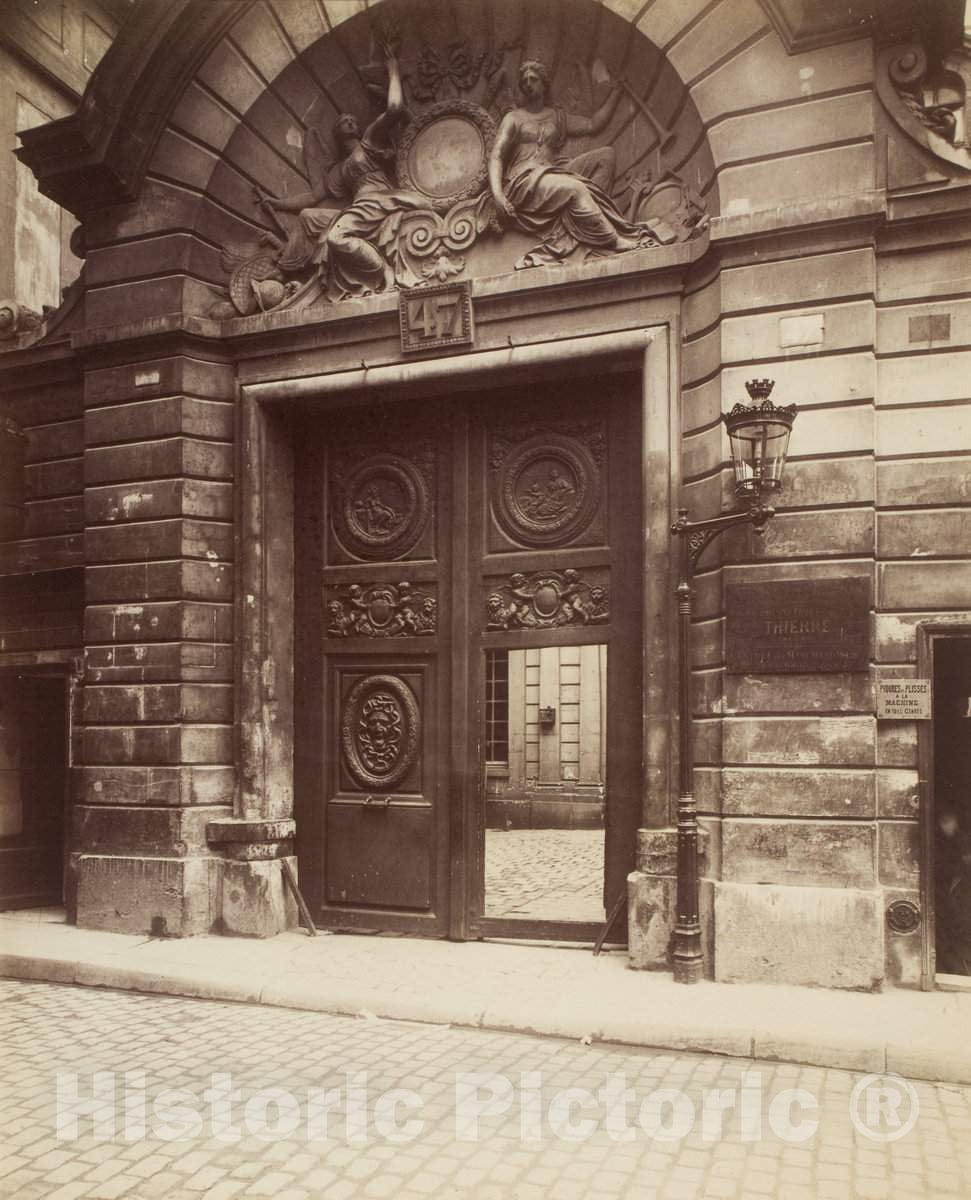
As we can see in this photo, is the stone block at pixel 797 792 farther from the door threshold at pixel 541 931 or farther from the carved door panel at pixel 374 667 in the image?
the carved door panel at pixel 374 667

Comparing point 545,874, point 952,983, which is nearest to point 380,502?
point 545,874

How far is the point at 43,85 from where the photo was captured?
14.4 metres

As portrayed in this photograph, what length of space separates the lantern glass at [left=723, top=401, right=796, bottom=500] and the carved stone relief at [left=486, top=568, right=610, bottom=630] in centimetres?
184

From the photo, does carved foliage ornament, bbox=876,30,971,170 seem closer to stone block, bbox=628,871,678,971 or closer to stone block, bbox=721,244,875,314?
stone block, bbox=721,244,875,314

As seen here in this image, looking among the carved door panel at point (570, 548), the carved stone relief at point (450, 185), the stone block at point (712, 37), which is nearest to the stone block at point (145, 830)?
the carved door panel at point (570, 548)

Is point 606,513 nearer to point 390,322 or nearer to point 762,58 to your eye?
point 390,322

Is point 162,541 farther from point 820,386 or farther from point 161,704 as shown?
point 820,386

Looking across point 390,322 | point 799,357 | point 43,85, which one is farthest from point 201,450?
point 43,85

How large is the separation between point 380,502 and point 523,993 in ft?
15.1

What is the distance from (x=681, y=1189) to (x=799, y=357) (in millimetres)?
5634

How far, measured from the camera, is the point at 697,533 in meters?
8.34

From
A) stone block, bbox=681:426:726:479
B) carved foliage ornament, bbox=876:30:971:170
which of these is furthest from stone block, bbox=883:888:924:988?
carved foliage ornament, bbox=876:30:971:170

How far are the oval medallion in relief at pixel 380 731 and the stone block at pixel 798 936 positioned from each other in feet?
10.4

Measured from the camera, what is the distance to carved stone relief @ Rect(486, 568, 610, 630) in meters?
9.45
